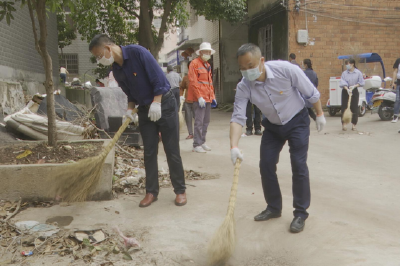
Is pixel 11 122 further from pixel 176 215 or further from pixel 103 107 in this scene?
pixel 176 215

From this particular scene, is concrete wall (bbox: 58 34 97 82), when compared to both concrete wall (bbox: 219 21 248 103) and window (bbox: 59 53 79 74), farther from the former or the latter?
concrete wall (bbox: 219 21 248 103)

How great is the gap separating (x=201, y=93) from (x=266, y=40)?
34.3 ft

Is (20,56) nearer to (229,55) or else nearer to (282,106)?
(282,106)

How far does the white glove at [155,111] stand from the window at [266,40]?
13221 mm

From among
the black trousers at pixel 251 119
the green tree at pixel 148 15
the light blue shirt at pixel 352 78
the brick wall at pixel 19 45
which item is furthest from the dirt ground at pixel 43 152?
the green tree at pixel 148 15

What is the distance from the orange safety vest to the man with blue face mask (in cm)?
403

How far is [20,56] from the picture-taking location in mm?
9883

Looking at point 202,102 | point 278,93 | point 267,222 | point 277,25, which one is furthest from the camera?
point 277,25

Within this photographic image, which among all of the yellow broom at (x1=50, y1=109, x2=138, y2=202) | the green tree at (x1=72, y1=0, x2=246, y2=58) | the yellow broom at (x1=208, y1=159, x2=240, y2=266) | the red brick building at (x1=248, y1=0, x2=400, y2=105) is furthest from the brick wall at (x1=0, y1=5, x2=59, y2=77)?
the red brick building at (x1=248, y1=0, x2=400, y2=105)

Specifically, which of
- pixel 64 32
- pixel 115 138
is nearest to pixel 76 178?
pixel 115 138

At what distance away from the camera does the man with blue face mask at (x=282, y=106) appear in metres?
3.58

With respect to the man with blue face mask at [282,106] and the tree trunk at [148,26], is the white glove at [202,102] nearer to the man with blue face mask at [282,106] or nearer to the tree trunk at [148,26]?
the man with blue face mask at [282,106]

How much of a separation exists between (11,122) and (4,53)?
120 inches

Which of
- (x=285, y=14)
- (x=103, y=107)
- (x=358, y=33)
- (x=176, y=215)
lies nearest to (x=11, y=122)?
(x=103, y=107)
